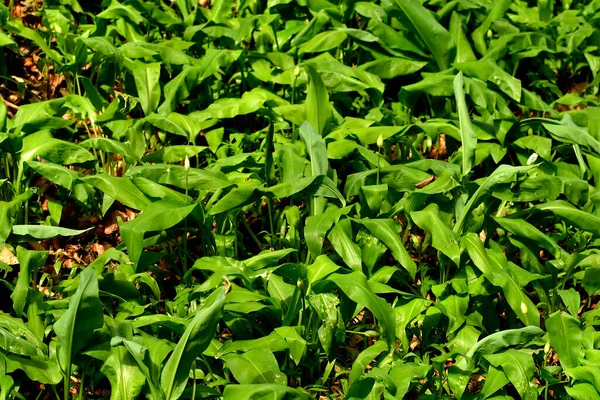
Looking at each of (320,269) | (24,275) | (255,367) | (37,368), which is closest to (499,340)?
(320,269)

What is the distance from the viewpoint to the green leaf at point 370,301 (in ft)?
9.61

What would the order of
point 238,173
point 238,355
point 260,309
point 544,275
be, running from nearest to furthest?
point 238,355 < point 260,309 < point 544,275 < point 238,173

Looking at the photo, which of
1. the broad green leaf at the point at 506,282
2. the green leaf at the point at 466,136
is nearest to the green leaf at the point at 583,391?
the broad green leaf at the point at 506,282

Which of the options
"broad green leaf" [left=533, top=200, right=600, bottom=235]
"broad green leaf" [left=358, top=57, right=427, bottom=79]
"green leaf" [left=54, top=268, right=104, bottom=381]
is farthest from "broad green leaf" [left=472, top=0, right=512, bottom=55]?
"green leaf" [left=54, top=268, right=104, bottom=381]

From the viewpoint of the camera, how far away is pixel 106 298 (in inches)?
124

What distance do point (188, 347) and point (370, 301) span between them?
2.24 feet

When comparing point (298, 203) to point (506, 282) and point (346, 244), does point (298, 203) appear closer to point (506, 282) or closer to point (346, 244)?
point (346, 244)

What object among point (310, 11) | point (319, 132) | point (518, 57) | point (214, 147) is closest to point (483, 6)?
point (518, 57)

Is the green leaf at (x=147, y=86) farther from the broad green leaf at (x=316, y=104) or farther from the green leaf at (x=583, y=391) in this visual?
the green leaf at (x=583, y=391)

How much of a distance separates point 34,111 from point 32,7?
124cm

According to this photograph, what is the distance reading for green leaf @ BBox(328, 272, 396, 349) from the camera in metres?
2.93

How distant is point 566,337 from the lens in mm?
3049

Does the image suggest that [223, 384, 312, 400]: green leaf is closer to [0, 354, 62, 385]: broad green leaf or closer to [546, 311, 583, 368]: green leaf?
[0, 354, 62, 385]: broad green leaf

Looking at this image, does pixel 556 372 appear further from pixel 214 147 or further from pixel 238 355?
pixel 214 147
